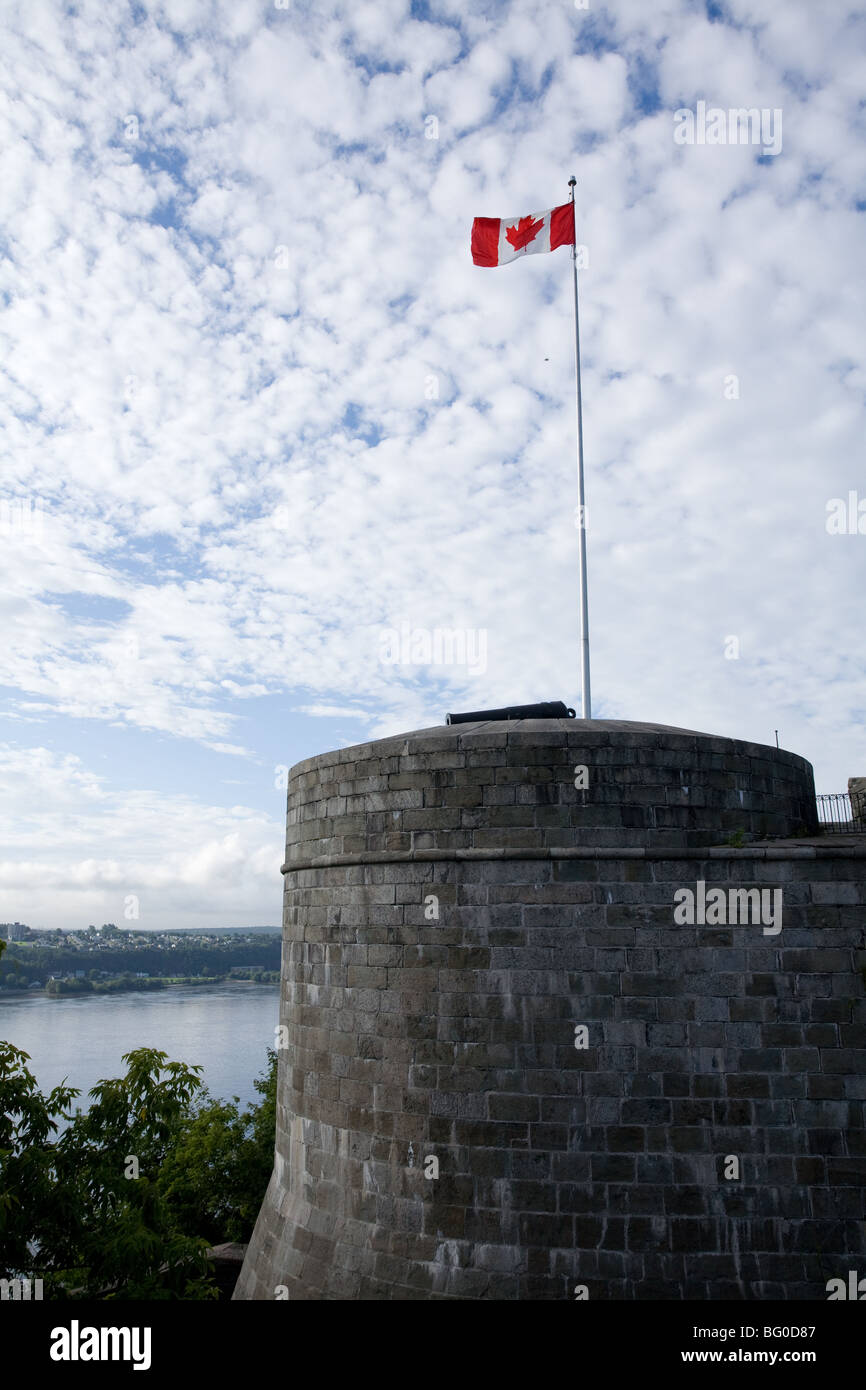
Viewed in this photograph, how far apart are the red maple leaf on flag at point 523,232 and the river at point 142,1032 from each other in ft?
91.3

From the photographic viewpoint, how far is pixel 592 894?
320 inches

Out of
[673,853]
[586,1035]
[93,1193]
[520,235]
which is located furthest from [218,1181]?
[520,235]

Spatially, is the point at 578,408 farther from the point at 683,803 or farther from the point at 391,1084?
the point at 391,1084

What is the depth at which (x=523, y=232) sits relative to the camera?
13781 mm

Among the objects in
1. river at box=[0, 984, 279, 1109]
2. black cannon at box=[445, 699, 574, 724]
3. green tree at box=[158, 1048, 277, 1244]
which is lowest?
river at box=[0, 984, 279, 1109]

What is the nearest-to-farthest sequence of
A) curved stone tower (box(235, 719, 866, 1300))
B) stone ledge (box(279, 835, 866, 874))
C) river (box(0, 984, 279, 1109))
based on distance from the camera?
curved stone tower (box(235, 719, 866, 1300)) < stone ledge (box(279, 835, 866, 874)) < river (box(0, 984, 279, 1109))

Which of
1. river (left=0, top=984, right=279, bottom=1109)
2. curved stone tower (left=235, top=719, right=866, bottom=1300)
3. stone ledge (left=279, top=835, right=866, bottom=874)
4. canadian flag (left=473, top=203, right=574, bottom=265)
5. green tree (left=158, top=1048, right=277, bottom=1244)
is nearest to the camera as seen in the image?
curved stone tower (left=235, top=719, right=866, bottom=1300)

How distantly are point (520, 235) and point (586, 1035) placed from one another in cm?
1190

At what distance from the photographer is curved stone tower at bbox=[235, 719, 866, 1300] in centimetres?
752

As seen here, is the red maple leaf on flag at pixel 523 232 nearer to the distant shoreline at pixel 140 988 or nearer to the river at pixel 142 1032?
the river at pixel 142 1032

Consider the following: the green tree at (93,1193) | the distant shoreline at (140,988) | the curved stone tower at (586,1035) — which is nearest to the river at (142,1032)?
the distant shoreline at (140,988)

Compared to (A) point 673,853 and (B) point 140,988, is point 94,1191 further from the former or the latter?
(B) point 140,988

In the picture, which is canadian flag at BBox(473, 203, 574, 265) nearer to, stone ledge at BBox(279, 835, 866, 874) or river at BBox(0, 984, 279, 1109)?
stone ledge at BBox(279, 835, 866, 874)

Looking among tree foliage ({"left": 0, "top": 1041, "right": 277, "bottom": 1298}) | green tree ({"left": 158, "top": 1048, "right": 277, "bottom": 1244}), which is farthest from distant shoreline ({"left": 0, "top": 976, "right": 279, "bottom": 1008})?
tree foliage ({"left": 0, "top": 1041, "right": 277, "bottom": 1298})
